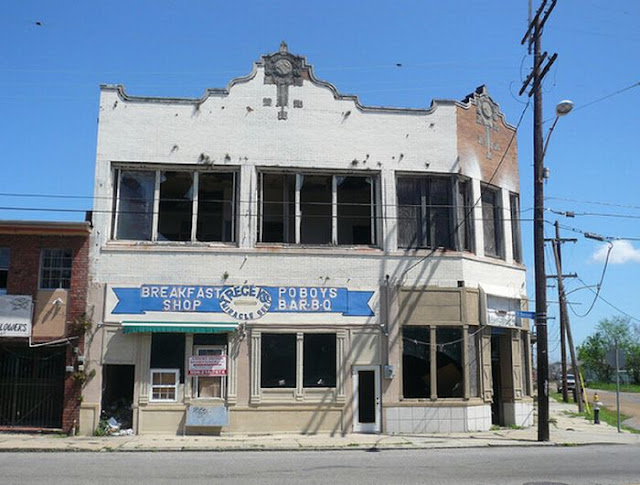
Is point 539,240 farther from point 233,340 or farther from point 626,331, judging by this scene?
point 626,331

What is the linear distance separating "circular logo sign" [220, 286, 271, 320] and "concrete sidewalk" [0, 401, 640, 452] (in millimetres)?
3490

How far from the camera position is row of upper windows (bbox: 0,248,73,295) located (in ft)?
63.5

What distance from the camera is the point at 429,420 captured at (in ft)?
65.4

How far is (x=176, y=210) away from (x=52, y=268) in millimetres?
3963

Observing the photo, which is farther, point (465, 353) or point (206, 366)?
point (465, 353)

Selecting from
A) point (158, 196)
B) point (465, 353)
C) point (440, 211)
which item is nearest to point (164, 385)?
point (158, 196)

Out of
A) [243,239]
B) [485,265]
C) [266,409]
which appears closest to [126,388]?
[266,409]

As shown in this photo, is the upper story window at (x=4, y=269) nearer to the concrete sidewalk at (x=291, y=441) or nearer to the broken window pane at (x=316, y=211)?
the concrete sidewalk at (x=291, y=441)

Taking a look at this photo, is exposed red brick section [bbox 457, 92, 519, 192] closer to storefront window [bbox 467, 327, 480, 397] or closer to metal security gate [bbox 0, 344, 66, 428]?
storefront window [bbox 467, 327, 480, 397]

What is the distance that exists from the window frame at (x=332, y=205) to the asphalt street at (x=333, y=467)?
6.91 m

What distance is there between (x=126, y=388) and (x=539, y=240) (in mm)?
12902

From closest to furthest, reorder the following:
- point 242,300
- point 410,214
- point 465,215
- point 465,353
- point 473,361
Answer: point 242,300 → point 465,353 → point 473,361 → point 410,214 → point 465,215

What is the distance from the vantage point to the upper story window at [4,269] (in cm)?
1930

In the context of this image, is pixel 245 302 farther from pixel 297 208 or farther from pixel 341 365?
pixel 341 365
